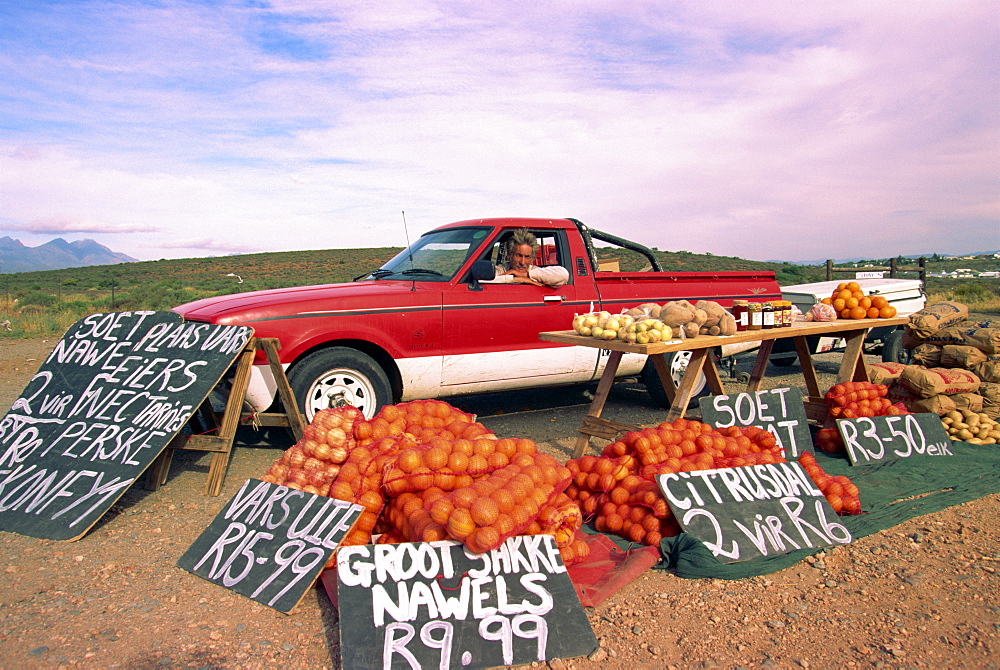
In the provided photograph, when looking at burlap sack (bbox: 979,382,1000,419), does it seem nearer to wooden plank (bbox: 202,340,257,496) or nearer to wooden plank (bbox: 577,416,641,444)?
wooden plank (bbox: 577,416,641,444)

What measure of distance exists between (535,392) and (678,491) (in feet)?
16.4

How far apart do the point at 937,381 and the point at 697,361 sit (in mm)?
2332

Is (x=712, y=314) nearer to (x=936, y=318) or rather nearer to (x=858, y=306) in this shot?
(x=858, y=306)

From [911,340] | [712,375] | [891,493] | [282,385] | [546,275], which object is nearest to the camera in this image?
[891,493]

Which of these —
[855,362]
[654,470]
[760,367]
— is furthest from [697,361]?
[855,362]

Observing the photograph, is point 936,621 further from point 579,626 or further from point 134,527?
point 134,527

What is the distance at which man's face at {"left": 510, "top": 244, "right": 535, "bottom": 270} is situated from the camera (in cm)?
670

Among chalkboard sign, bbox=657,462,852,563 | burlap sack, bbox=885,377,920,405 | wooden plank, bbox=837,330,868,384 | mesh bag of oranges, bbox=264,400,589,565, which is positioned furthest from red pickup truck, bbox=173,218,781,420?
chalkboard sign, bbox=657,462,852,563

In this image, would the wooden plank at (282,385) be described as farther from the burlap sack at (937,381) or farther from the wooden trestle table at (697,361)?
the burlap sack at (937,381)

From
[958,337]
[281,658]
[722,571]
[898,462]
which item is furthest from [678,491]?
[958,337]

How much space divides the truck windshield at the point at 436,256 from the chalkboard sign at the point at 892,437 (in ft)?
11.3

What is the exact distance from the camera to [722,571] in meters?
3.42

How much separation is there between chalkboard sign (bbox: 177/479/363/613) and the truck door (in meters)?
2.61

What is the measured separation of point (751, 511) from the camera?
380 centimetres
